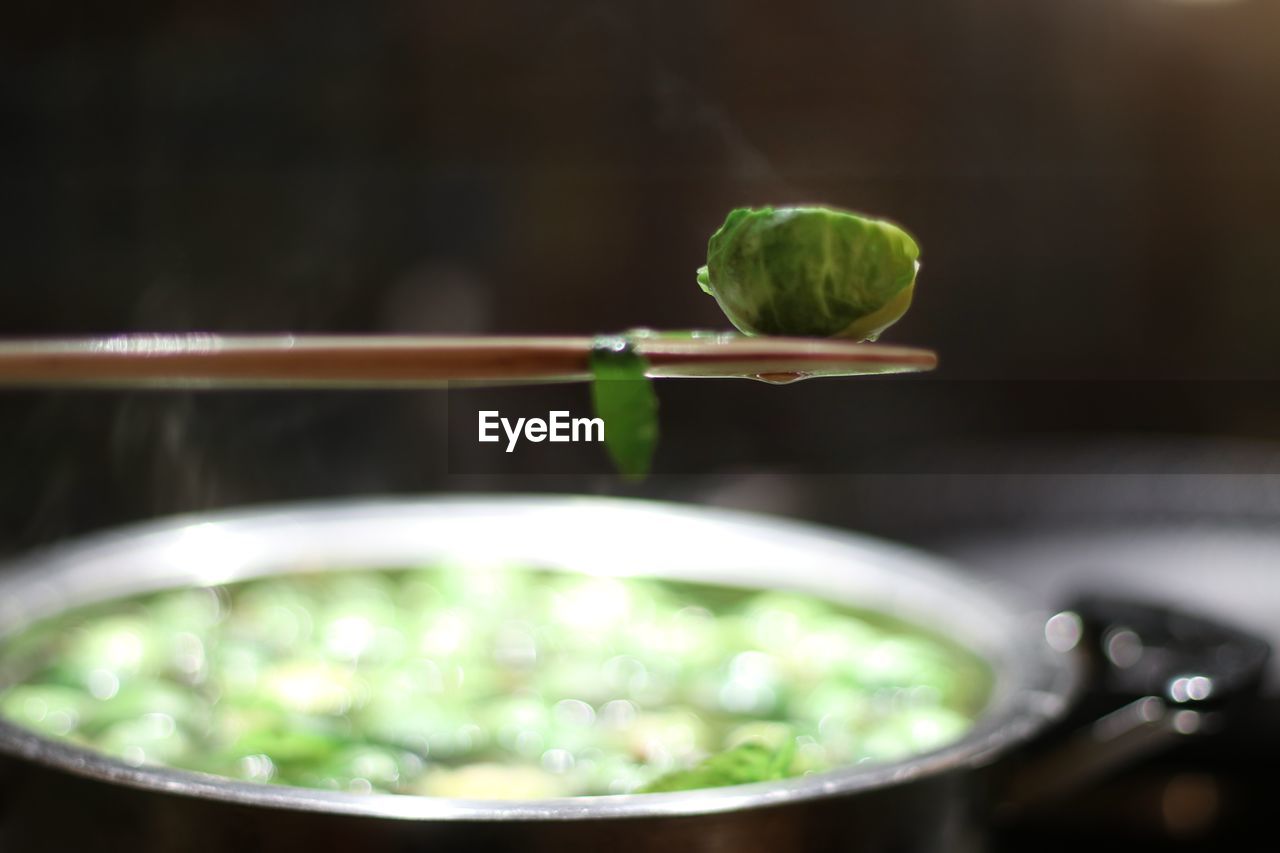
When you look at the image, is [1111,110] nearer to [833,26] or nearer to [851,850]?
[833,26]

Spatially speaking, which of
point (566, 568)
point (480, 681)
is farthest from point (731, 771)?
point (566, 568)

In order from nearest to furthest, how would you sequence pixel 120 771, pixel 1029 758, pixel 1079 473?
pixel 120 771 → pixel 1029 758 → pixel 1079 473

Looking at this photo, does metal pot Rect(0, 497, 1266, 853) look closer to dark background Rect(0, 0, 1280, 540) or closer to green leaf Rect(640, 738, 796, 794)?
green leaf Rect(640, 738, 796, 794)

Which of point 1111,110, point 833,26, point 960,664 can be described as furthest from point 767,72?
point 960,664

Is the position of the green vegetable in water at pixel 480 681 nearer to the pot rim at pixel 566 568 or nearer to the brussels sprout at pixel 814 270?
the pot rim at pixel 566 568

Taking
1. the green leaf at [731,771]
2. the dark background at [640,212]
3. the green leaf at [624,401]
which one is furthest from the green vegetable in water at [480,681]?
the dark background at [640,212]

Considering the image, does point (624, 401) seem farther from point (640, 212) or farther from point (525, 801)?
point (640, 212)

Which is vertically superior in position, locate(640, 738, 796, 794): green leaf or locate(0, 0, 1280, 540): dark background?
locate(0, 0, 1280, 540): dark background

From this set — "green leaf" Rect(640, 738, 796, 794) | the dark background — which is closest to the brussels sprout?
"green leaf" Rect(640, 738, 796, 794)
